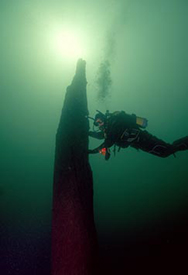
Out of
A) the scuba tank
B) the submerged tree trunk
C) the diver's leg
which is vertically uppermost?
the scuba tank

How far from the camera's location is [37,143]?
69.0m

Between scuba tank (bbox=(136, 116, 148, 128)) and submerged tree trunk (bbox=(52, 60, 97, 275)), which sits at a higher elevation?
scuba tank (bbox=(136, 116, 148, 128))

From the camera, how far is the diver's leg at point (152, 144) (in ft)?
19.7

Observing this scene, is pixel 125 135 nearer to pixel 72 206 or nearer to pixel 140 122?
pixel 140 122

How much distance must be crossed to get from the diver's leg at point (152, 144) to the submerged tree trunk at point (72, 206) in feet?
6.41

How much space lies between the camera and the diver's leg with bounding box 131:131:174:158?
19.7ft

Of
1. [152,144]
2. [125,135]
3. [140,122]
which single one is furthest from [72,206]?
[152,144]

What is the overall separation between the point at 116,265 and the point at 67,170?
43.3 ft

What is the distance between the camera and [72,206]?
418 centimetres

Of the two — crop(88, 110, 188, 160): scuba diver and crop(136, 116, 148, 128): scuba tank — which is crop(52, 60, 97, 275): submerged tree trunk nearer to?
crop(88, 110, 188, 160): scuba diver

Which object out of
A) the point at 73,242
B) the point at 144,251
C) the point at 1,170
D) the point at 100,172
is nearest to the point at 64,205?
the point at 73,242

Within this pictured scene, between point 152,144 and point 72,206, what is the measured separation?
3350 millimetres

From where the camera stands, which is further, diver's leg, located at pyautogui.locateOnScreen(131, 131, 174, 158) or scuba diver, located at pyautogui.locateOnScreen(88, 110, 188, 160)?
diver's leg, located at pyautogui.locateOnScreen(131, 131, 174, 158)

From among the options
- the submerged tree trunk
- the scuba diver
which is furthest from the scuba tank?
the submerged tree trunk
